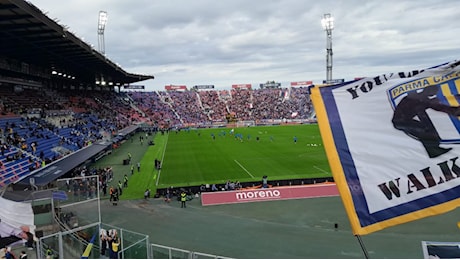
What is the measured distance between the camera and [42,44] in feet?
124

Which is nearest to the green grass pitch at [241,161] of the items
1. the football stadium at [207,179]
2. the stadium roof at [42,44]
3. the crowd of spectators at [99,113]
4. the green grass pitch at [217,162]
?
the green grass pitch at [217,162]

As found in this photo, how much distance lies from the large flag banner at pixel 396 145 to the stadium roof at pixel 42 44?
25.0 meters

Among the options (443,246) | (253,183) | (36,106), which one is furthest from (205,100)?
(443,246)

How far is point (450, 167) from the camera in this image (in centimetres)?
418

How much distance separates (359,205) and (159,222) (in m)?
19.1

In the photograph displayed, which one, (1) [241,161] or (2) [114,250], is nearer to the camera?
(2) [114,250]

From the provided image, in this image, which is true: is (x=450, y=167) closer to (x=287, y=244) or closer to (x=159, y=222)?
(x=287, y=244)

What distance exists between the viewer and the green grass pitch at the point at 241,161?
33375 mm

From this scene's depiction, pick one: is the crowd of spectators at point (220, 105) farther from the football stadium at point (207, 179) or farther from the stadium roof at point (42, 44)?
the stadium roof at point (42, 44)

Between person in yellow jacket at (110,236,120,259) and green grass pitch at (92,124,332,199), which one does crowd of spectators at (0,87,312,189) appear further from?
person in yellow jacket at (110,236,120,259)

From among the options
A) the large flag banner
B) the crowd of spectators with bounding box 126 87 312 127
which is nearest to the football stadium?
the large flag banner

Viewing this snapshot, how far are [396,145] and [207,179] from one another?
29137 mm

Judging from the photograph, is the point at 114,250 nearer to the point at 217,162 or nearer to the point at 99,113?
the point at 217,162

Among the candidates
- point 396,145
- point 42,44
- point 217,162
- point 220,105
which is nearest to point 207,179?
point 217,162
